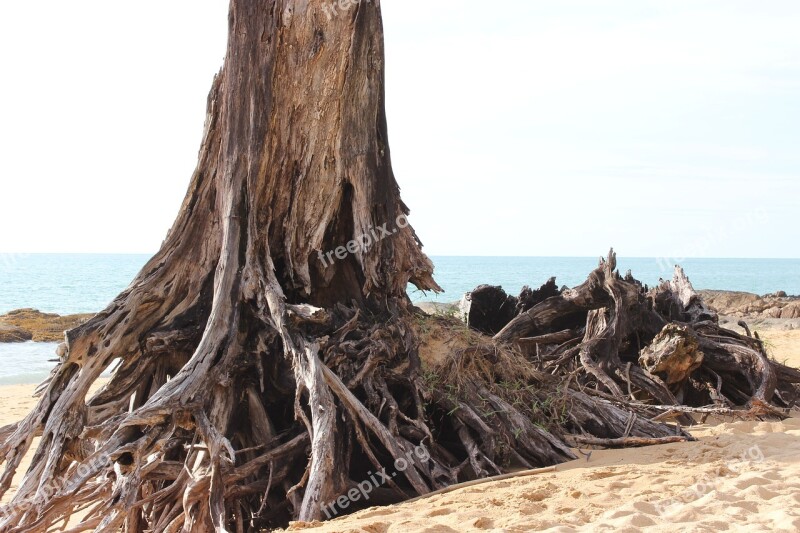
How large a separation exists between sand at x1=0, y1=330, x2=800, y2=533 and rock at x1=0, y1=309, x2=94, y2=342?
20.5 meters

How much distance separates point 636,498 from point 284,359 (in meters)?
2.74

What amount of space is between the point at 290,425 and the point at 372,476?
839 mm

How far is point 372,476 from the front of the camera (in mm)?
5621

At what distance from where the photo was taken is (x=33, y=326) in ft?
83.6

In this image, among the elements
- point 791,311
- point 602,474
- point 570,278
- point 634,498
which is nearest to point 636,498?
point 634,498

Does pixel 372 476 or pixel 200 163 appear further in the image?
pixel 200 163

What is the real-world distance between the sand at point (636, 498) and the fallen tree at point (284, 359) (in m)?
0.44

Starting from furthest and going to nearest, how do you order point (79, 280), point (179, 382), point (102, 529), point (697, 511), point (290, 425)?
point (79, 280)
point (290, 425)
point (179, 382)
point (102, 529)
point (697, 511)

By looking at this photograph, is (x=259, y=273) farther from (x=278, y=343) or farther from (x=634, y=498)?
(x=634, y=498)

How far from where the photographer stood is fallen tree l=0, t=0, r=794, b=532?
210 inches

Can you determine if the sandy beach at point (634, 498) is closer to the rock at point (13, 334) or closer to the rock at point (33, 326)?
the rock at point (33, 326)

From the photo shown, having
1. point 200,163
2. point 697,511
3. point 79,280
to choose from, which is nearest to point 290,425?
point 200,163

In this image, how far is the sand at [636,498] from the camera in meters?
4.27

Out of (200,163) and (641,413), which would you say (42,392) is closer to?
(200,163)
